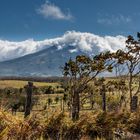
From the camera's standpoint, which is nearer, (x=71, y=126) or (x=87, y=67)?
(x=71, y=126)

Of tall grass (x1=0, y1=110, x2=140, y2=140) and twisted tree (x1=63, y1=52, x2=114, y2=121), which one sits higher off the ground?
twisted tree (x1=63, y1=52, x2=114, y2=121)

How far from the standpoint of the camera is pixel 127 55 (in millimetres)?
49125

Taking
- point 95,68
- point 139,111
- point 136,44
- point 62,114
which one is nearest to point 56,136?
point 62,114

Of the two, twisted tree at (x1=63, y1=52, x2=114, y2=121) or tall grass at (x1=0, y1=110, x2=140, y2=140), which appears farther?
twisted tree at (x1=63, y1=52, x2=114, y2=121)

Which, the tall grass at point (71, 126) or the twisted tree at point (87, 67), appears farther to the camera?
the twisted tree at point (87, 67)

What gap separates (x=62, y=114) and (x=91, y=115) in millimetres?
1835

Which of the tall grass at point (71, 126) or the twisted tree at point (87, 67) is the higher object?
the twisted tree at point (87, 67)

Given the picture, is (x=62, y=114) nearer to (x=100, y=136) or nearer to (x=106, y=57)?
(x=100, y=136)

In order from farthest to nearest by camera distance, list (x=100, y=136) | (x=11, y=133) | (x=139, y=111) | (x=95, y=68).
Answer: (x=95, y=68) → (x=139, y=111) → (x=100, y=136) → (x=11, y=133)

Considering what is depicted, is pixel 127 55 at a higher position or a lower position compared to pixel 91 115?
higher

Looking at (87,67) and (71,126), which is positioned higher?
(87,67)

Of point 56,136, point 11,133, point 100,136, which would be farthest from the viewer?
point 100,136

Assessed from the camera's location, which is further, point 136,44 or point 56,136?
point 136,44

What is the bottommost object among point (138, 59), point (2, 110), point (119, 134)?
point (119, 134)
